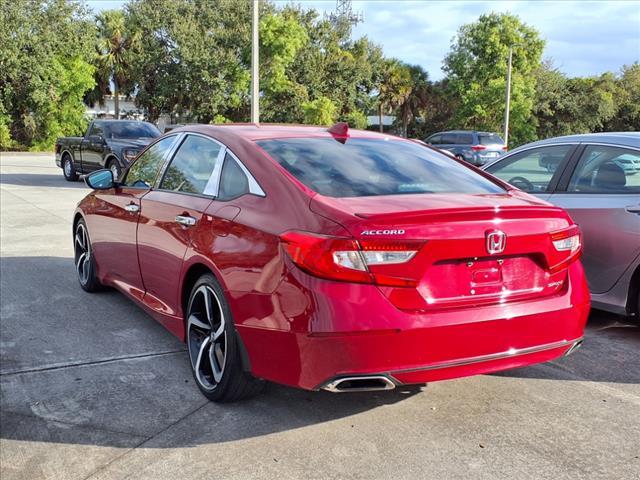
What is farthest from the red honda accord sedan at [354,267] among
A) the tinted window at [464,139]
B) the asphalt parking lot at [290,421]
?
the tinted window at [464,139]

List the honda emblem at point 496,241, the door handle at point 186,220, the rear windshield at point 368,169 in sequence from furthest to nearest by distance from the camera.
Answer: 1. the door handle at point 186,220
2. the rear windshield at point 368,169
3. the honda emblem at point 496,241

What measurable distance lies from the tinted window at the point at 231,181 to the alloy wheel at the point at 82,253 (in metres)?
2.70

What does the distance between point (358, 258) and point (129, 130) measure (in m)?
15.6

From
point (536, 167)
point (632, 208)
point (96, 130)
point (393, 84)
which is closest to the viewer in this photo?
point (632, 208)

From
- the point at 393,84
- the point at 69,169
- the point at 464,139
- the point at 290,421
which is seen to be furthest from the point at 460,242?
the point at 393,84

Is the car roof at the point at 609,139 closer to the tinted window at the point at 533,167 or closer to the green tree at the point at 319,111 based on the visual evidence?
the tinted window at the point at 533,167

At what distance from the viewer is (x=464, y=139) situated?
26.6 metres

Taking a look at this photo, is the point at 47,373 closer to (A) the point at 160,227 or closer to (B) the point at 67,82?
(A) the point at 160,227

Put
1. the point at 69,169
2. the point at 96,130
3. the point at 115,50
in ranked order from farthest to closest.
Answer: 1. the point at 115,50
2. the point at 69,169
3. the point at 96,130

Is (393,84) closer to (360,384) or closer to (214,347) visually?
(214,347)

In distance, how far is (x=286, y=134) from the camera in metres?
4.16

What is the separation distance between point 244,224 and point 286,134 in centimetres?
90

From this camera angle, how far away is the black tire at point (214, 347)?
3582 millimetres

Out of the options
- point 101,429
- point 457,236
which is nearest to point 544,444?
point 457,236
